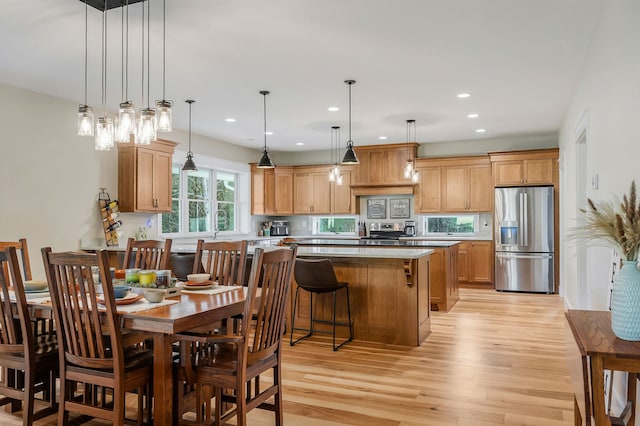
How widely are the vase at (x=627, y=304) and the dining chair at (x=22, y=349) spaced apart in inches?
105

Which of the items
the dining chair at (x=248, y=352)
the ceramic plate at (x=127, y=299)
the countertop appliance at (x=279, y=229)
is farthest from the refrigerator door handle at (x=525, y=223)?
the ceramic plate at (x=127, y=299)

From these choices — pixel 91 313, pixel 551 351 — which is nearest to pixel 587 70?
pixel 551 351

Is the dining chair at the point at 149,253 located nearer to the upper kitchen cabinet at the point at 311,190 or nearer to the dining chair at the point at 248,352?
the dining chair at the point at 248,352

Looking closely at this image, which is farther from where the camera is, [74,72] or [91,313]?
[74,72]

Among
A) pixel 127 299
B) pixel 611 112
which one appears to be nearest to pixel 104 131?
pixel 127 299

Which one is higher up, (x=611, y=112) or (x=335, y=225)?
(x=611, y=112)

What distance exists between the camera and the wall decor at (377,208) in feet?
30.2

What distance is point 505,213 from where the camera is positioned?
777cm

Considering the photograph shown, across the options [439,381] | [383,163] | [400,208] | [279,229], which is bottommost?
[439,381]

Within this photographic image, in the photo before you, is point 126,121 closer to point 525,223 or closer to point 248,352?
point 248,352

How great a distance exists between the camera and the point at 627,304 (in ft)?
5.57

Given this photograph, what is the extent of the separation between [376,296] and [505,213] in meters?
4.15

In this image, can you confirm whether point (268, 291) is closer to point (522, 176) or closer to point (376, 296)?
point (376, 296)

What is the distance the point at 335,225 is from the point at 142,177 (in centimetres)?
444
